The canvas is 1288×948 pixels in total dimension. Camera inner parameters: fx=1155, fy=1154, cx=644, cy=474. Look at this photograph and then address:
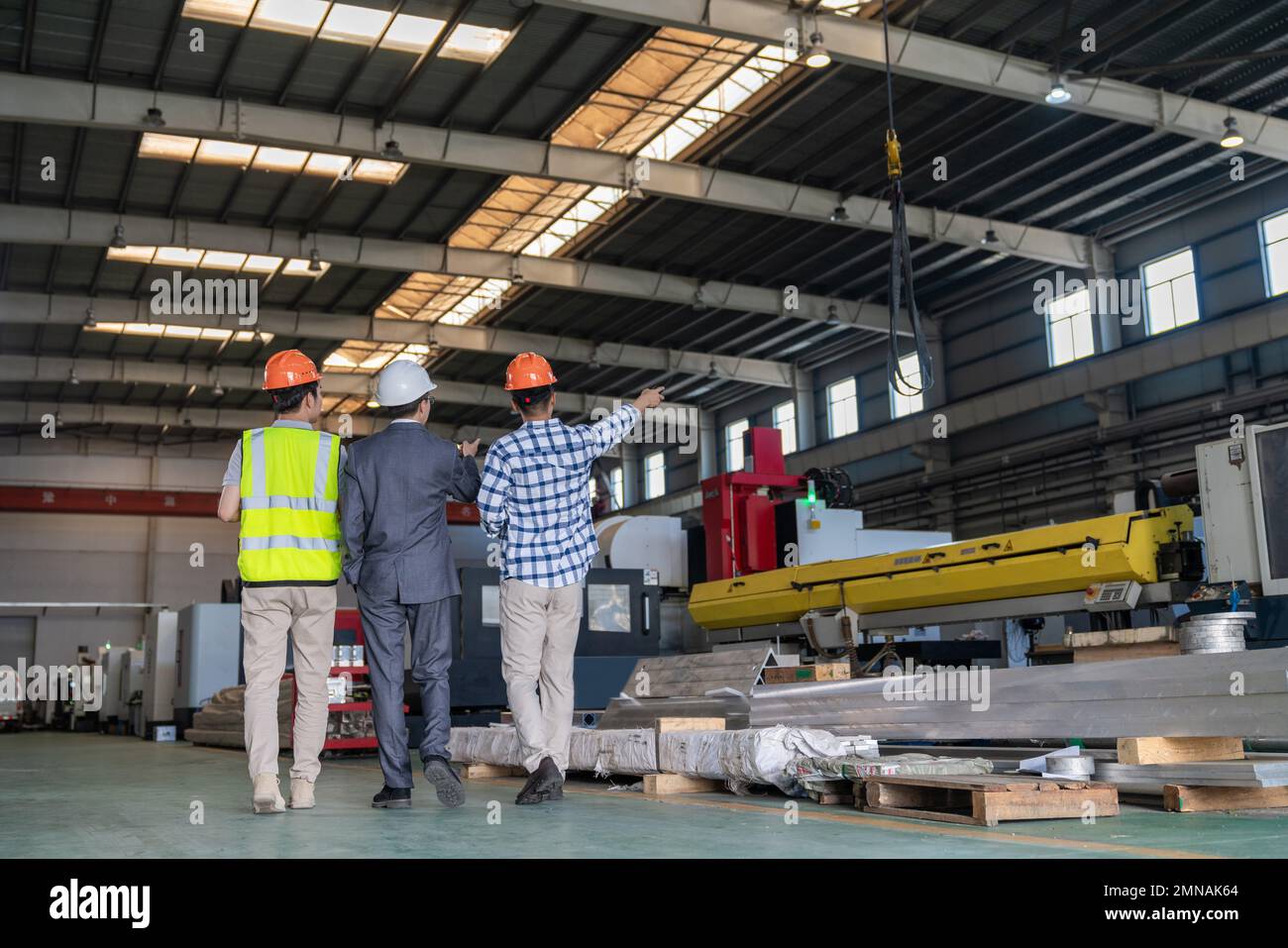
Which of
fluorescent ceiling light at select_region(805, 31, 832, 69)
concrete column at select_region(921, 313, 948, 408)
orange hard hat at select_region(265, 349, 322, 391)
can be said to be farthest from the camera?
concrete column at select_region(921, 313, 948, 408)

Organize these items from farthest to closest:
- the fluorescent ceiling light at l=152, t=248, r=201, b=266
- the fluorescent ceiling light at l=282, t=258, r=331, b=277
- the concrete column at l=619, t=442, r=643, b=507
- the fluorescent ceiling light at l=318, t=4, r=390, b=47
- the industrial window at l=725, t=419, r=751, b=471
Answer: the concrete column at l=619, t=442, r=643, b=507, the industrial window at l=725, t=419, r=751, b=471, the fluorescent ceiling light at l=282, t=258, r=331, b=277, the fluorescent ceiling light at l=152, t=248, r=201, b=266, the fluorescent ceiling light at l=318, t=4, r=390, b=47

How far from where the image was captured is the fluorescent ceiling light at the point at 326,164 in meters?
16.2

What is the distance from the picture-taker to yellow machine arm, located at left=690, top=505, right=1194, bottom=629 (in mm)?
6961

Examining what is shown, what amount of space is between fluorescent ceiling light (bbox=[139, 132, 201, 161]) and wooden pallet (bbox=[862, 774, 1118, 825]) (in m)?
14.2

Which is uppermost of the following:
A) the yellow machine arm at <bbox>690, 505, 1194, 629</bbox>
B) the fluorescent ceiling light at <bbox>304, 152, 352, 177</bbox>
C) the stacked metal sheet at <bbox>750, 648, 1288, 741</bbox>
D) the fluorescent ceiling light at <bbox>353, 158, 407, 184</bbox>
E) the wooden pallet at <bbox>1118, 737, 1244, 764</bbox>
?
the fluorescent ceiling light at <bbox>353, 158, 407, 184</bbox>

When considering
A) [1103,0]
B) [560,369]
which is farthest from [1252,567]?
[560,369]

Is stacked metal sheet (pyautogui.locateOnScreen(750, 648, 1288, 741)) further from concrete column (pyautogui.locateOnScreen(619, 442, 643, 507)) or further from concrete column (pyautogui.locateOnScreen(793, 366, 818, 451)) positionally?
concrete column (pyautogui.locateOnScreen(619, 442, 643, 507))

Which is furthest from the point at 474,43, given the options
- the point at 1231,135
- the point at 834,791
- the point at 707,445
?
the point at 707,445

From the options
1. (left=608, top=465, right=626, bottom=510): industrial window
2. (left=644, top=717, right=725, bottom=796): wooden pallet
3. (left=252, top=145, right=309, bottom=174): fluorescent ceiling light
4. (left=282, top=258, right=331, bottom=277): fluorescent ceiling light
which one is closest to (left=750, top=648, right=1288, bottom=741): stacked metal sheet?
(left=644, top=717, right=725, bottom=796): wooden pallet

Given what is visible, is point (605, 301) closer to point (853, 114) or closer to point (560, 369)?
point (560, 369)

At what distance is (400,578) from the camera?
4789 mm

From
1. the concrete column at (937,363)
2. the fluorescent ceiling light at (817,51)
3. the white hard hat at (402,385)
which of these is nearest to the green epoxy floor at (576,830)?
the white hard hat at (402,385)

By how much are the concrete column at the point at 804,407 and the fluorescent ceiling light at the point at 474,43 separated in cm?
1336

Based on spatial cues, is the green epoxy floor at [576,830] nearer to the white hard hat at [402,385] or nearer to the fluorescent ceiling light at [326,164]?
the white hard hat at [402,385]
